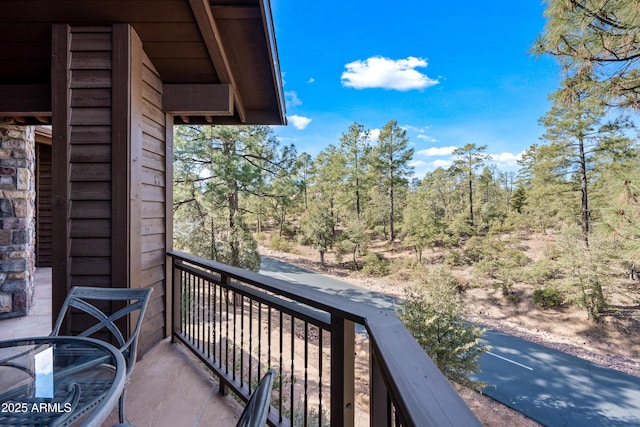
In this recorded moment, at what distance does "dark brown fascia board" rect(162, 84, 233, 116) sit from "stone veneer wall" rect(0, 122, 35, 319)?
229cm

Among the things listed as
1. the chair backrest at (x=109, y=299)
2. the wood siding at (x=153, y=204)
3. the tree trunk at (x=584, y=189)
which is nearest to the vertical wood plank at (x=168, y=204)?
the wood siding at (x=153, y=204)

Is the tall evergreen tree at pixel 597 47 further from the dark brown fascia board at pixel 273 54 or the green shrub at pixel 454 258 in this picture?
the green shrub at pixel 454 258

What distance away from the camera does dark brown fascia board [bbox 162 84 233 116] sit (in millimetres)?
2656

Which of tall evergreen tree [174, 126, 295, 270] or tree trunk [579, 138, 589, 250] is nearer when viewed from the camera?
tall evergreen tree [174, 126, 295, 270]

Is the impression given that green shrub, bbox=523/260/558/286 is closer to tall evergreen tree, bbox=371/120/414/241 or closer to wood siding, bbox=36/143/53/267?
tall evergreen tree, bbox=371/120/414/241

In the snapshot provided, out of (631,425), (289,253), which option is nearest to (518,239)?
(631,425)

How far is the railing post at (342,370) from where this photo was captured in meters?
1.16

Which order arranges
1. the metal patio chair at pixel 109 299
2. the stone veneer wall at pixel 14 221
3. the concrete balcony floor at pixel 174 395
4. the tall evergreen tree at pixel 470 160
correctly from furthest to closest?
1. the tall evergreen tree at pixel 470 160
2. the stone veneer wall at pixel 14 221
3. the concrete balcony floor at pixel 174 395
4. the metal patio chair at pixel 109 299

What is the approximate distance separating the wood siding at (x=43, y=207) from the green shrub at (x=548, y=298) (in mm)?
15367

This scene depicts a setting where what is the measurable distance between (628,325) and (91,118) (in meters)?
15.1

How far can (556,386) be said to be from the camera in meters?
7.10

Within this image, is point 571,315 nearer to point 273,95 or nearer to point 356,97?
point 273,95

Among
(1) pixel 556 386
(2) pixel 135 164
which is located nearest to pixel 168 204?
(2) pixel 135 164

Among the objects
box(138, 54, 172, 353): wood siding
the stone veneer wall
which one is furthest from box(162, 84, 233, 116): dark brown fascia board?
the stone veneer wall
